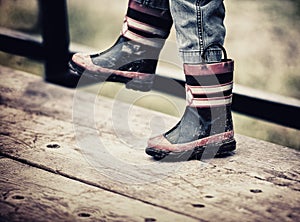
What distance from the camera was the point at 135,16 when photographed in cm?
169

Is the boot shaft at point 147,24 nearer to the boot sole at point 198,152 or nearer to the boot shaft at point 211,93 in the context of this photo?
the boot shaft at point 211,93

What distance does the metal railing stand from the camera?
78.7 inches

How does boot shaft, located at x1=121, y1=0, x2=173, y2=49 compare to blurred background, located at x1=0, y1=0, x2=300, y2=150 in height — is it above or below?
above

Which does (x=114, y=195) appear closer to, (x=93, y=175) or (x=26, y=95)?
(x=93, y=175)

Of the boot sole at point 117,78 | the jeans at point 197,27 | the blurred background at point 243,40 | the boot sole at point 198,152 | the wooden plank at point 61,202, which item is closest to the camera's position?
the wooden plank at point 61,202

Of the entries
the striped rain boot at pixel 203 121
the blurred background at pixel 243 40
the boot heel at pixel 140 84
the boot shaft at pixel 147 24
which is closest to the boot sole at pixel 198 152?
the striped rain boot at pixel 203 121

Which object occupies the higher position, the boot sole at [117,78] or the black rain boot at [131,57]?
the black rain boot at [131,57]

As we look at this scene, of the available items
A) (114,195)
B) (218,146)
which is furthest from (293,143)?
(114,195)

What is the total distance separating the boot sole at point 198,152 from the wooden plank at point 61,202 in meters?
0.24

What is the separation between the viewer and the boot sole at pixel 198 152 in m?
1.61

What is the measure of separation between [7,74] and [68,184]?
1008mm

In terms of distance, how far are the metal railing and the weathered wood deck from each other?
251mm

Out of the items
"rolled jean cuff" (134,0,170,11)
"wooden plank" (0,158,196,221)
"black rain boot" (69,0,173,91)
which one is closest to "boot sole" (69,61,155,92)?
"black rain boot" (69,0,173,91)

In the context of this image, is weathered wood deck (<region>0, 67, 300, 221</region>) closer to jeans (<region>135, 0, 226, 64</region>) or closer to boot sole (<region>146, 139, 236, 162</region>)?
boot sole (<region>146, 139, 236, 162</region>)
